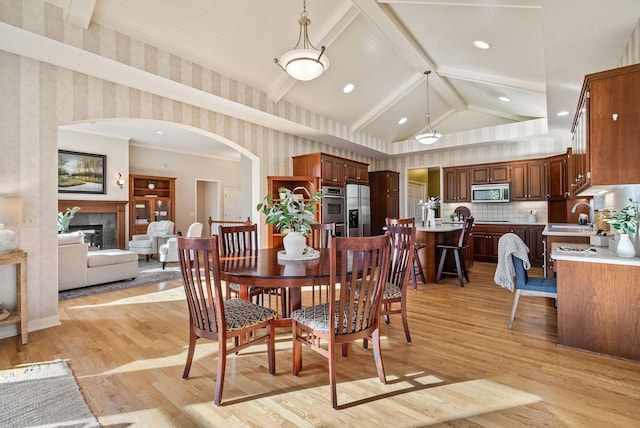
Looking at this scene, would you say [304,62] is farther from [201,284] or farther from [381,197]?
[381,197]

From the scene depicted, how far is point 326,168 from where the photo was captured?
5.75 metres

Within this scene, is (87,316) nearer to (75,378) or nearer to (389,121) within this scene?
(75,378)

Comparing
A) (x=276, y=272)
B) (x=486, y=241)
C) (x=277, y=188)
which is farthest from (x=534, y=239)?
(x=276, y=272)

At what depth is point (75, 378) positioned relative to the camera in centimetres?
214

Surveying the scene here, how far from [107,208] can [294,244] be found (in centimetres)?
Answer: 703

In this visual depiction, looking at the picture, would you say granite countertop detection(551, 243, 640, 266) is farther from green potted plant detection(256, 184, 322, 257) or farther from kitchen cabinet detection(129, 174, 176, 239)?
kitchen cabinet detection(129, 174, 176, 239)

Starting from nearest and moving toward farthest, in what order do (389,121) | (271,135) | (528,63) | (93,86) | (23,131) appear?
1. (23,131)
2. (93,86)
3. (528,63)
4. (271,135)
5. (389,121)

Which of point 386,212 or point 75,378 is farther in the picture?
point 386,212

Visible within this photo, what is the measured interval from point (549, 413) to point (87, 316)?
13.8 feet

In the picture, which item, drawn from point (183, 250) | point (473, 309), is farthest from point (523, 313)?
point (183, 250)

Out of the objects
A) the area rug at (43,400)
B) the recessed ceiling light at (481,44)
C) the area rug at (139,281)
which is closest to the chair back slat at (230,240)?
the area rug at (43,400)

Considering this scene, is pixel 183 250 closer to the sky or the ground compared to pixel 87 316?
closer to the sky

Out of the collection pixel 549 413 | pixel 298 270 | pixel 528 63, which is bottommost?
pixel 549 413

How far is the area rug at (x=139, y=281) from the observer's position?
4465 mm
